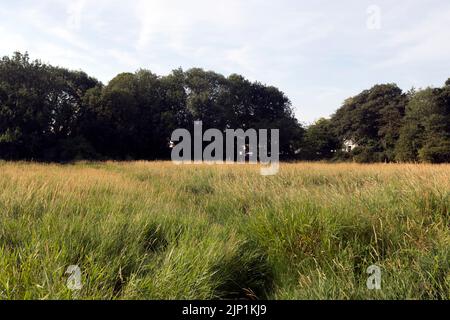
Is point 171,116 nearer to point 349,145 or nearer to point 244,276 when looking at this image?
point 349,145

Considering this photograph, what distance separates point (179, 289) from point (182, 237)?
3.17 feet

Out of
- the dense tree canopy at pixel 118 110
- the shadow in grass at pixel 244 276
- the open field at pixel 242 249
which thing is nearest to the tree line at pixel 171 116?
the dense tree canopy at pixel 118 110

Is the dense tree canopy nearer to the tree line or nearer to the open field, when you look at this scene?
the tree line

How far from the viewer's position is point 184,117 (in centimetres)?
3534

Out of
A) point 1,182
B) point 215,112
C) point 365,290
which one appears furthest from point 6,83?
point 365,290

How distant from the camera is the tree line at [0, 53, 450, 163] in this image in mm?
25984

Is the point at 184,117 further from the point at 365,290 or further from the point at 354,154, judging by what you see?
the point at 365,290

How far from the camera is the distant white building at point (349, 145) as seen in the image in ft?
122

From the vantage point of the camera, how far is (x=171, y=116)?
107 feet

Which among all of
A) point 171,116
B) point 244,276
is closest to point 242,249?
point 244,276

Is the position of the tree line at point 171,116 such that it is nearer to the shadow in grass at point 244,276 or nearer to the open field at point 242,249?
the open field at point 242,249

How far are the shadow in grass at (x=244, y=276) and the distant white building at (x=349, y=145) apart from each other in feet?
118

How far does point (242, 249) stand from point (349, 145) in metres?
37.7

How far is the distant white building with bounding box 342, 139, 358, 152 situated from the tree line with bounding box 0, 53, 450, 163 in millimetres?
367
